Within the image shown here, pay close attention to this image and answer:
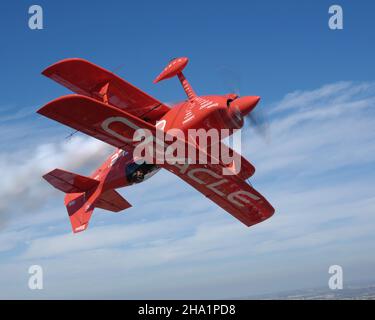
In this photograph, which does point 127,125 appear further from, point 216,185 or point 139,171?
point 216,185

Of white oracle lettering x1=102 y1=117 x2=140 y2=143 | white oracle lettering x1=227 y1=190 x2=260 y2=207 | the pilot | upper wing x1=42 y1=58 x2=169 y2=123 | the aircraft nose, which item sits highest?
upper wing x1=42 y1=58 x2=169 y2=123

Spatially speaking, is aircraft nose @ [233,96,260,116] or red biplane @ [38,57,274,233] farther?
aircraft nose @ [233,96,260,116]

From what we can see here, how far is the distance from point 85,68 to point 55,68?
133 centimetres

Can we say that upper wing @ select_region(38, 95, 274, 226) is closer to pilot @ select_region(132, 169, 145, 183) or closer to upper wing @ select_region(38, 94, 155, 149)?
upper wing @ select_region(38, 94, 155, 149)

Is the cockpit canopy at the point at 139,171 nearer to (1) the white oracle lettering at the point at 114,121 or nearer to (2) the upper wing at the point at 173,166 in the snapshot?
(2) the upper wing at the point at 173,166

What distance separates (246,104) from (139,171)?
6563 millimetres

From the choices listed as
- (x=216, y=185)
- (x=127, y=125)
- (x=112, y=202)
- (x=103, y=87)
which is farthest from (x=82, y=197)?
(x=127, y=125)

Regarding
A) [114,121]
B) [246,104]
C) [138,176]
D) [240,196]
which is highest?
[246,104]

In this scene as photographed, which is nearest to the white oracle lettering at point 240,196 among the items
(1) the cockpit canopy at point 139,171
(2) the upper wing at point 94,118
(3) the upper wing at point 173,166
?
(3) the upper wing at point 173,166

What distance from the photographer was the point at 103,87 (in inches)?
822

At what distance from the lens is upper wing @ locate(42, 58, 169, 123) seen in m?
20.0

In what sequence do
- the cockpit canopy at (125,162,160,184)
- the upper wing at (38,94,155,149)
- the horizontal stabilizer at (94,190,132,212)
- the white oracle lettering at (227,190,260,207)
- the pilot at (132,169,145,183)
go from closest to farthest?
the upper wing at (38,94,155,149)
the cockpit canopy at (125,162,160,184)
the pilot at (132,169,145,183)
the white oracle lettering at (227,190,260,207)
the horizontal stabilizer at (94,190,132,212)

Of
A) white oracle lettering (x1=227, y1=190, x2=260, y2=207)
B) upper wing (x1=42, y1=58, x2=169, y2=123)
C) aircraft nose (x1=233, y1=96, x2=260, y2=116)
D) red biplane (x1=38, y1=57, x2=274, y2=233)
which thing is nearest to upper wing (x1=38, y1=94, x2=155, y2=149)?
red biplane (x1=38, y1=57, x2=274, y2=233)
